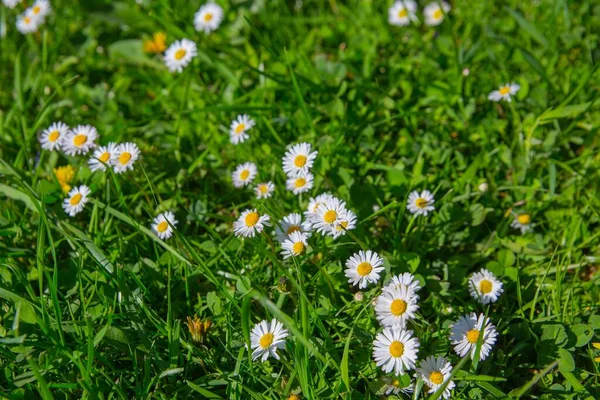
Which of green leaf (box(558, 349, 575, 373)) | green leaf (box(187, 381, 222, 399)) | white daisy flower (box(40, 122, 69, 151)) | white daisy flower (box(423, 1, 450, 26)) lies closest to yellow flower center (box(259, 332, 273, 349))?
green leaf (box(187, 381, 222, 399))

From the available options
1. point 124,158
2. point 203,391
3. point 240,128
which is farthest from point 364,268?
point 124,158

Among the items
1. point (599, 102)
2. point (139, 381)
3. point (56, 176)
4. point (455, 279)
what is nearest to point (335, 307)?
point (455, 279)

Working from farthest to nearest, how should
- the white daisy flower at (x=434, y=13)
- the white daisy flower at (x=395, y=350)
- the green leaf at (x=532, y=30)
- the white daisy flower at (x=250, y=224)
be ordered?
1. the white daisy flower at (x=434, y=13)
2. the green leaf at (x=532, y=30)
3. the white daisy flower at (x=250, y=224)
4. the white daisy flower at (x=395, y=350)

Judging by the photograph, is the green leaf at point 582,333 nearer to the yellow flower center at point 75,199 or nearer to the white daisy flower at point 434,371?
the white daisy flower at point 434,371

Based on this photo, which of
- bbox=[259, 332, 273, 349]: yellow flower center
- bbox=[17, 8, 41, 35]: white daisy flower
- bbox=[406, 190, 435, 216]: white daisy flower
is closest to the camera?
bbox=[259, 332, 273, 349]: yellow flower center

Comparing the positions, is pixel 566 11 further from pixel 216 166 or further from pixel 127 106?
pixel 127 106

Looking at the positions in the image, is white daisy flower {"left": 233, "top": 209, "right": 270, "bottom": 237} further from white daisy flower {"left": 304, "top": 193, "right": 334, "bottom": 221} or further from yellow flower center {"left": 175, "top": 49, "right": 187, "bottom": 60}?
yellow flower center {"left": 175, "top": 49, "right": 187, "bottom": 60}

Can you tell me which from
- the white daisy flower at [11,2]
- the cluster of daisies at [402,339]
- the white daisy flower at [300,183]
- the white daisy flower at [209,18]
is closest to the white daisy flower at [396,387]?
the cluster of daisies at [402,339]
